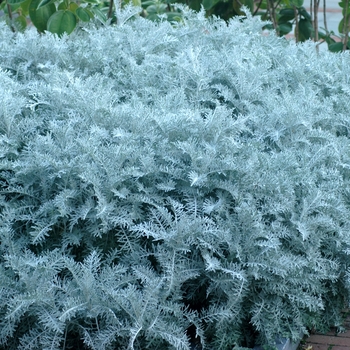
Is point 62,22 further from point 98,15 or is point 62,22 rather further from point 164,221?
point 164,221

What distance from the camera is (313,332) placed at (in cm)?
278

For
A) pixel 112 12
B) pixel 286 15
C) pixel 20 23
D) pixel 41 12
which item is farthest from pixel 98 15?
pixel 286 15

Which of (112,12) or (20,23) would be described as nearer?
(20,23)

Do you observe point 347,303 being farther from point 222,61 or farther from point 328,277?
point 222,61

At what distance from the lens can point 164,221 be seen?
2352mm

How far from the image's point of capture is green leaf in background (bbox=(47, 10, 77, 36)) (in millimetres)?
3973

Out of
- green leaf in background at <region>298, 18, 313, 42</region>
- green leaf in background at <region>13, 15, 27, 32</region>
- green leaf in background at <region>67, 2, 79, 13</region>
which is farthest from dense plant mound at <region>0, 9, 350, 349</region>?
green leaf in background at <region>298, 18, 313, 42</region>

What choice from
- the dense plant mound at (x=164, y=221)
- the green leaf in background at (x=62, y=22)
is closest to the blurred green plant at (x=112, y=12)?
the green leaf in background at (x=62, y=22)

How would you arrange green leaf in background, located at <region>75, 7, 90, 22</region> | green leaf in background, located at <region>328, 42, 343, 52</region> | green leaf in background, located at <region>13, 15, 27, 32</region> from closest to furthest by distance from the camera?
1. green leaf in background, located at <region>75, 7, 90, 22</region>
2. green leaf in background, located at <region>13, 15, 27, 32</region>
3. green leaf in background, located at <region>328, 42, 343, 52</region>

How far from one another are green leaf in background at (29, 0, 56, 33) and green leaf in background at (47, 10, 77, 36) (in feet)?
0.66

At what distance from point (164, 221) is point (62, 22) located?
212 centimetres

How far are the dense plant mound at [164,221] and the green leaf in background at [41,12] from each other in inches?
49.0

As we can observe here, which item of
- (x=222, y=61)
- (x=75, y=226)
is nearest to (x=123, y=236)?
(x=75, y=226)

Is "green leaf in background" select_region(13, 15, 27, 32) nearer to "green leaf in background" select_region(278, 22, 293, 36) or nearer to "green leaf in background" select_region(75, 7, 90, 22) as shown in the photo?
"green leaf in background" select_region(75, 7, 90, 22)
